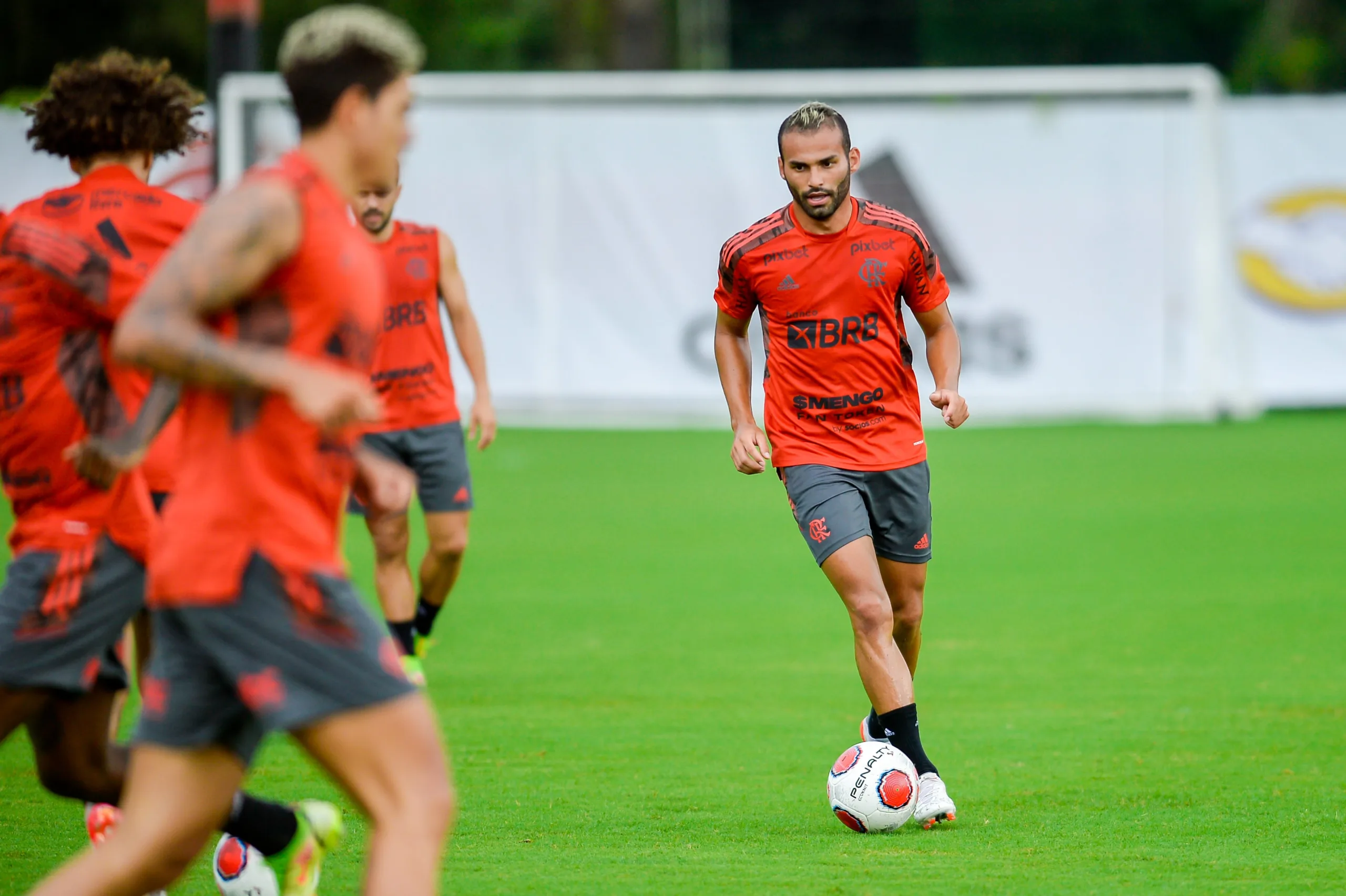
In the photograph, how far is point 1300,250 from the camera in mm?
21000

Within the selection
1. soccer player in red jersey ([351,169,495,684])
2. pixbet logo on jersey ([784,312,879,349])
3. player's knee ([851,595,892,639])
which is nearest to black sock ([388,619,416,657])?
soccer player in red jersey ([351,169,495,684])

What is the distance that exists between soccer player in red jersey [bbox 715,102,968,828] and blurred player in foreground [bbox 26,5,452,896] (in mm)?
2806

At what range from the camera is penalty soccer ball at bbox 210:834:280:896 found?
4656mm

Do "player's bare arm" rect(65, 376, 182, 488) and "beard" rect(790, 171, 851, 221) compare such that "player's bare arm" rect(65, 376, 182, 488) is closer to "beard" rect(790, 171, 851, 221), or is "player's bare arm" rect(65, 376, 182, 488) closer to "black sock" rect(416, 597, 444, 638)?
"beard" rect(790, 171, 851, 221)

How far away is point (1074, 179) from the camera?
2070cm

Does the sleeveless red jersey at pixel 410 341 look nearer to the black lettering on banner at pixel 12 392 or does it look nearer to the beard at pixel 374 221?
the beard at pixel 374 221

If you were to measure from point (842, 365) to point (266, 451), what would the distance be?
127 inches

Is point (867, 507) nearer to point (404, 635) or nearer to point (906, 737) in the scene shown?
point (906, 737)

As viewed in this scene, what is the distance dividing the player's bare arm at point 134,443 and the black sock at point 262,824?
2.99 feet

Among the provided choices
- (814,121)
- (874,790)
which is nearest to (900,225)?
(814,121)

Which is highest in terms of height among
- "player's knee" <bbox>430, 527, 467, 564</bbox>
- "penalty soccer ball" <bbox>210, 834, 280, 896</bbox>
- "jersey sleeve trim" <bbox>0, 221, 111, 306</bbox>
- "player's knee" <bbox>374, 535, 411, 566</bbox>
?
"jersey sleeve trim" <bbox>0, 221, 111, 306</bbox>

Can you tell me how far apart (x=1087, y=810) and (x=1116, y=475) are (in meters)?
10.8

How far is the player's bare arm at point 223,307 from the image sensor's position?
317 cm

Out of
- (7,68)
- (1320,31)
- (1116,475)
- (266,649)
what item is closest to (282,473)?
(266,649)
